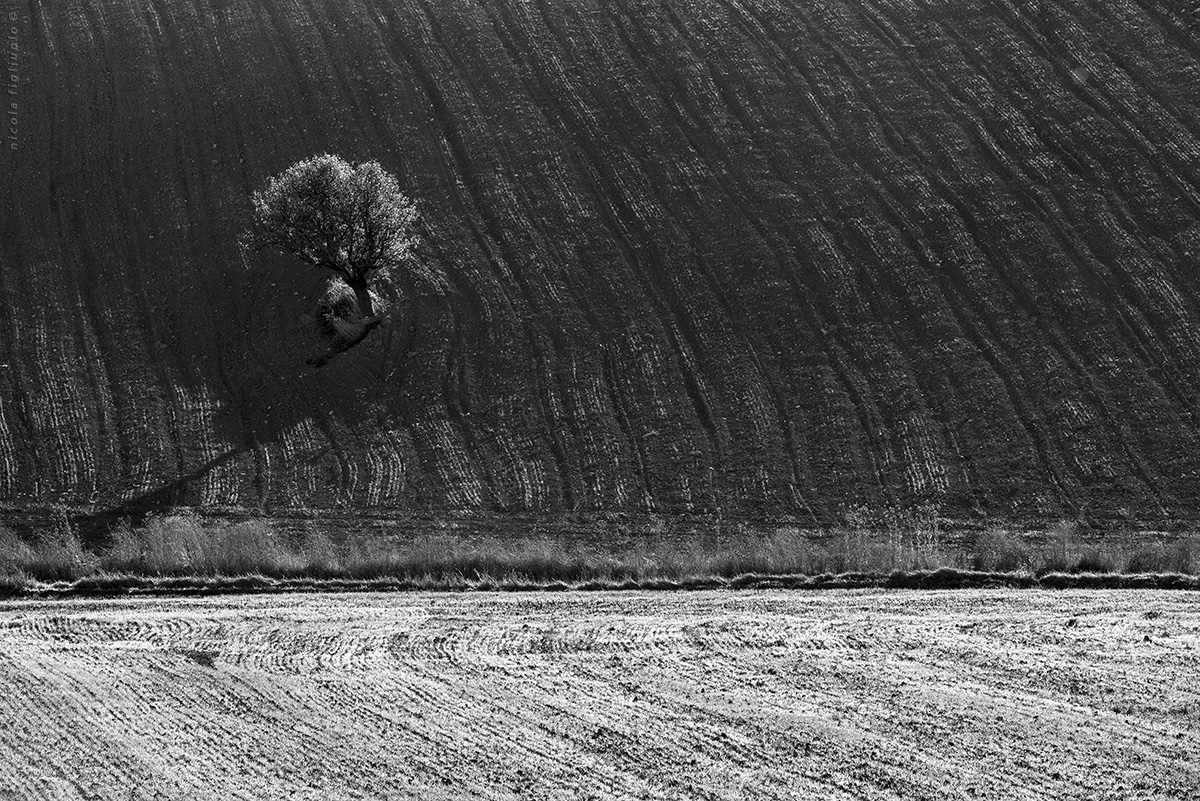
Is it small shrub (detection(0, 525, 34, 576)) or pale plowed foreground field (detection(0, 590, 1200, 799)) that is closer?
pale plowed foreground field (detection(0, 590, 1200, 799))

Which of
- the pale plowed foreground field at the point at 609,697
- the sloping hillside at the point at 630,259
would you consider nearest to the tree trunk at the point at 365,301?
the sloping hillside at the point at 630,259

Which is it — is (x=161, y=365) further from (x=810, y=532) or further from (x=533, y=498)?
(x=810, y=532)

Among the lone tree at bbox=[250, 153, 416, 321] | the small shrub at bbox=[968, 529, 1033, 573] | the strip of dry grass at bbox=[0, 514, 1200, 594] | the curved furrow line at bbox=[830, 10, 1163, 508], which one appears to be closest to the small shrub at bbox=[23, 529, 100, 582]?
the strip of dry grass at bbox=[0, 514, 1200, 594]

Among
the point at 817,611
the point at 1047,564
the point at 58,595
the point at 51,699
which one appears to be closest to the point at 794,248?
the point at 1047,564

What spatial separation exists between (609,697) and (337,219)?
1946cm

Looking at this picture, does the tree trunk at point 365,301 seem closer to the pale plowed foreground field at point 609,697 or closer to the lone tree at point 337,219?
the lone tree at point 337,219

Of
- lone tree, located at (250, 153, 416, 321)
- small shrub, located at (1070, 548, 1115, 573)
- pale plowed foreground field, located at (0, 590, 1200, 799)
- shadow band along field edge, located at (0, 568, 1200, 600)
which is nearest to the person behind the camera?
pale plowed foreground field, located at (0, 590, 1200, 799)

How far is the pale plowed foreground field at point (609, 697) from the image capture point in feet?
51.4

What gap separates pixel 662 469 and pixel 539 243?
36.3 feet

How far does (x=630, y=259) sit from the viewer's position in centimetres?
3784

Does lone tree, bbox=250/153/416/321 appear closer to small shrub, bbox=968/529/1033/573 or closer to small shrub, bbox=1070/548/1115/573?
small shrub, bbox=968/529/1033/573

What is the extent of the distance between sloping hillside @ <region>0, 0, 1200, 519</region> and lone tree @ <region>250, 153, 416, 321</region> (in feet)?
6.82

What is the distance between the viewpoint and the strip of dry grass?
23.7 meters

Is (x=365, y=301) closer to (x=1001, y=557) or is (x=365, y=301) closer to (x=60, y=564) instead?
(x=60, y=564)
